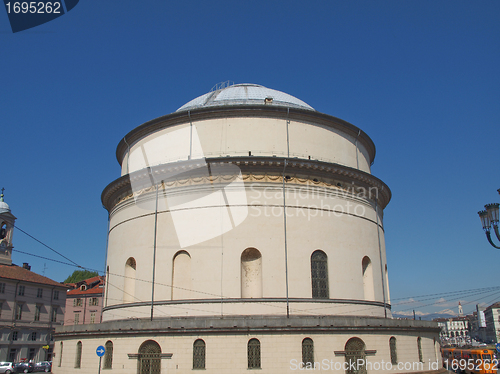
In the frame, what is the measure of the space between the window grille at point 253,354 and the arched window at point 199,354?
1788mm

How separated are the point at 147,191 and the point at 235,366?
977cm

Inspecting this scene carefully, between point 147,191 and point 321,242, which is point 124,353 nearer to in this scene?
point 147,191

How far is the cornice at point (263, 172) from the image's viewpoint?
21312 millimetres

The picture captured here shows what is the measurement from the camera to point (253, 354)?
17.4 metres

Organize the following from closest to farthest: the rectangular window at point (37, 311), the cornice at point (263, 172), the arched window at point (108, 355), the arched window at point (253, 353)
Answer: the arched window at point (253, 353)
the arched window at point (108, 355)
the cornice at point (263, 172)
the rectangular window at point (37, 311)

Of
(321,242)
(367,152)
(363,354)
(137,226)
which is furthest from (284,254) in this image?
(367,152)

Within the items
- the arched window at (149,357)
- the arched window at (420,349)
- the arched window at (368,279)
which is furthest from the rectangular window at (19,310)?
the arched window at (420,349)

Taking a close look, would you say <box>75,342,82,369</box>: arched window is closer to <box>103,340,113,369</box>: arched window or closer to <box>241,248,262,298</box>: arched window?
<box>103,340,113,369</box>: arched window

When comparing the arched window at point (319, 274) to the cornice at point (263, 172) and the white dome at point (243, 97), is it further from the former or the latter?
the white dome at point (243, 97)

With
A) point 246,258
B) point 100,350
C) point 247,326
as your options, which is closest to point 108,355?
point 100,350

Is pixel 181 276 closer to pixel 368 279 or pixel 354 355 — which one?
pixel 354 355

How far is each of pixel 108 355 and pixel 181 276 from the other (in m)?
4.42

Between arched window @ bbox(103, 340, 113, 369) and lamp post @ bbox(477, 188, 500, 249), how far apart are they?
48.9 feet

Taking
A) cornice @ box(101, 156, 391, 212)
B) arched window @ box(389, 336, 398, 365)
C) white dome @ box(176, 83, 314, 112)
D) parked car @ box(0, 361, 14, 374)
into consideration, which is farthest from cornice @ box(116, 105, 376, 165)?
parked car @ box(0, 361, 14, 374)
